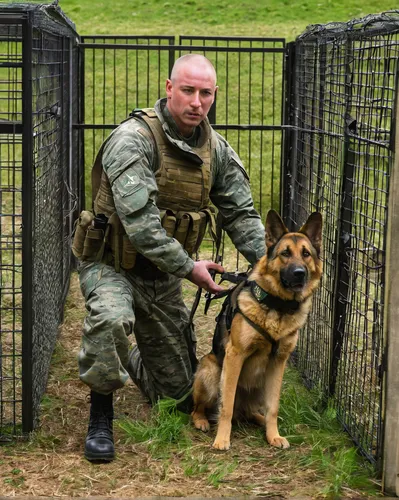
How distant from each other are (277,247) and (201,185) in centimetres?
80

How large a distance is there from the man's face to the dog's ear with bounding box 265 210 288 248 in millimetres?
871

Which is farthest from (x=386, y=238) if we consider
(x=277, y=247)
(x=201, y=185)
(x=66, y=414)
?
(x=66, y=414)

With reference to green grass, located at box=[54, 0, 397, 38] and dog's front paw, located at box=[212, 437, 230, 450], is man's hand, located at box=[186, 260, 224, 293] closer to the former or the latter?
dog's front paw, located at box=[212, 437, 230, 450]

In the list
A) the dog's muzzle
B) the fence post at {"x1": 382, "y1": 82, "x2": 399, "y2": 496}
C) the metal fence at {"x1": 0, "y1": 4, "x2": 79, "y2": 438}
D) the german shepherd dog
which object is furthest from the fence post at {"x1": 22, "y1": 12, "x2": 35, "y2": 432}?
the fence post at {"x1": 382, "y1": 82, "x2": 399, "y2": 496}

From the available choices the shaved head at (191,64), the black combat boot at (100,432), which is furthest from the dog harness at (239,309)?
the shaved head at (191,64)

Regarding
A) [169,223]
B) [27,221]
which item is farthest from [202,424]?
[27,221]

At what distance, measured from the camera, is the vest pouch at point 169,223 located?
5.26 meters

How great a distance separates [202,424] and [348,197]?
65.7 inches

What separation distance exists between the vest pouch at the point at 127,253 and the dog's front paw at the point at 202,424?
1051mm

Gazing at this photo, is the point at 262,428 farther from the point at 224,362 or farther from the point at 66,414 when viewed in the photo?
the point at 66,414

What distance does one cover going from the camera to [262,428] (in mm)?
5398

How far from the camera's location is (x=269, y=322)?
16.2ft

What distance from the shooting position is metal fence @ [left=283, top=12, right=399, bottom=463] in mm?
4703

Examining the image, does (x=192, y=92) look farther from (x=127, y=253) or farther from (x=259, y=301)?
(x=259, y=301)
